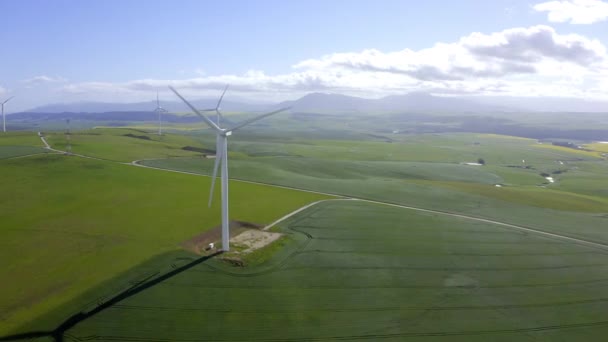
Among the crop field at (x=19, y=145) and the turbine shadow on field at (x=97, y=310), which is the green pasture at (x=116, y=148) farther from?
the turbine shadow on field at (x=97, y=310)

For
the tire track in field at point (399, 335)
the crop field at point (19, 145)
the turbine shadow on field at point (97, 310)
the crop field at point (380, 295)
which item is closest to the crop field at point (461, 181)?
the crop field at point (380, 295)

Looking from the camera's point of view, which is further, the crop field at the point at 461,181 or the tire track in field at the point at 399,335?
the crop field at the point at 461,181

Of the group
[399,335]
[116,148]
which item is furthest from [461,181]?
[116,148]

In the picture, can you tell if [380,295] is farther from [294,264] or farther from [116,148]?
[116,148]

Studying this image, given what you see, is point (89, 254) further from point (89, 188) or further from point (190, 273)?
point (89, 188)

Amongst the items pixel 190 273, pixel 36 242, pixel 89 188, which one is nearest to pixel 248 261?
pixel 190 273

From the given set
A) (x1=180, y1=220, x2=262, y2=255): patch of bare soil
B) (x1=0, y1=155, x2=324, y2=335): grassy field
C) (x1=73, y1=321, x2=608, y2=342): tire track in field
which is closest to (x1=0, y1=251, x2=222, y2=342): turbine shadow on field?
(x1=0, y1=155, x2=324, y2=335): grassy field
